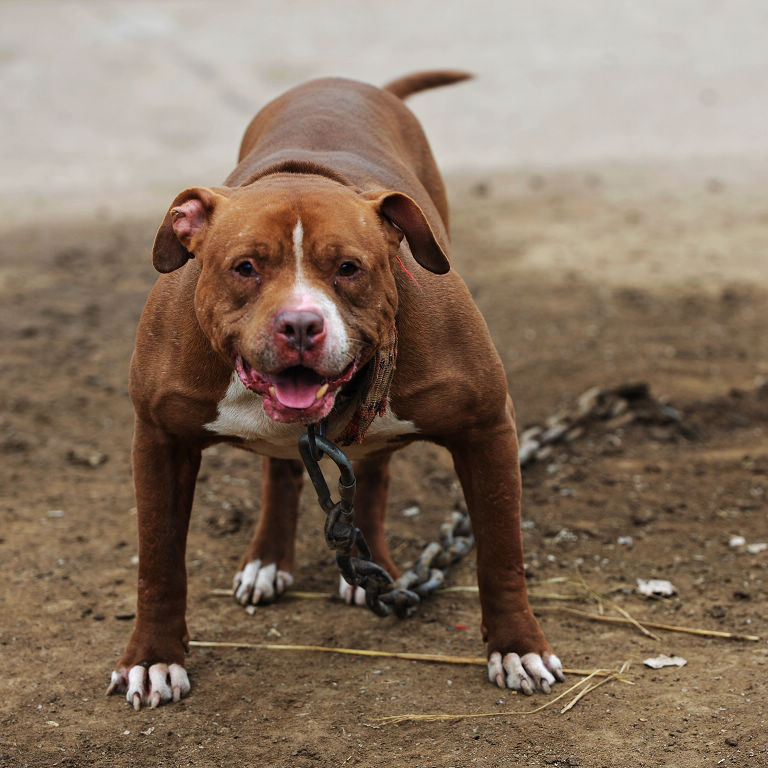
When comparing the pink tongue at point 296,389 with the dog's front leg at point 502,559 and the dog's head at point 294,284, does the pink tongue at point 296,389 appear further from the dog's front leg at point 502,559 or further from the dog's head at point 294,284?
the dog's front leg at point 502,559

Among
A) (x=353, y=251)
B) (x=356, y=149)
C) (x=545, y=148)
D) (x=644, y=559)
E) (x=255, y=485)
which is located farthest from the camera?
(x=545, y=148)

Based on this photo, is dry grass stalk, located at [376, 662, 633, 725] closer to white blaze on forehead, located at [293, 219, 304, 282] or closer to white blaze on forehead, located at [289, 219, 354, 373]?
white blaze on forehead, located at [289, 219, 354, 373]

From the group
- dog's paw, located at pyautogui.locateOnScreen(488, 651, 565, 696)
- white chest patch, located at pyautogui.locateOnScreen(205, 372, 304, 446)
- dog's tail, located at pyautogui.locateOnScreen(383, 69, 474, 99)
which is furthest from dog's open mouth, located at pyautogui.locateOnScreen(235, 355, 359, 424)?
dog's tail, located at pyautogui.locateOnScreen(383, 69, 474, 99)

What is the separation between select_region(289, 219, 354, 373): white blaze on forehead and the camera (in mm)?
2519

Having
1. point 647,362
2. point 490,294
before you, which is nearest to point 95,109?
point 490,294

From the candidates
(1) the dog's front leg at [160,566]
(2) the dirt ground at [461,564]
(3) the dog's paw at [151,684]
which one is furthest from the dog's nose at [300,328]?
(3) the dog's paw at [151,684]

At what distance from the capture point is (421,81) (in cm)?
492

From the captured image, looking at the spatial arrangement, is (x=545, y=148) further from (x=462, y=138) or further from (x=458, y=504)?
(x=458, y=504)

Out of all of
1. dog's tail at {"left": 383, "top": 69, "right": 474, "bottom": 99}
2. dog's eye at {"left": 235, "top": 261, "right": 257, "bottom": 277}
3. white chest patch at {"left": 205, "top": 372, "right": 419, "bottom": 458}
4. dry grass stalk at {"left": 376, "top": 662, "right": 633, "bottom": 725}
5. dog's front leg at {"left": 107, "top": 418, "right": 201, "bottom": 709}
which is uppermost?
dog's tail at {"left": 383, "top": 69, "right": 474, "bottom": 99}

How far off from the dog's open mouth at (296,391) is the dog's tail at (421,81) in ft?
8.22

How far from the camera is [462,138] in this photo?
459 inches

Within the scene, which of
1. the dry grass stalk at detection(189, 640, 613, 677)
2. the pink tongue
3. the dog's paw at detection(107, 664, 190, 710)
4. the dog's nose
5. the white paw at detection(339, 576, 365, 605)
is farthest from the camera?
the white paw at detection(339, 576, 365, 605)

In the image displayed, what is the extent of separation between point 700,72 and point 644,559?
10112 millimetres

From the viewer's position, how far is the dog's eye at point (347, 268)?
8.68 ft
